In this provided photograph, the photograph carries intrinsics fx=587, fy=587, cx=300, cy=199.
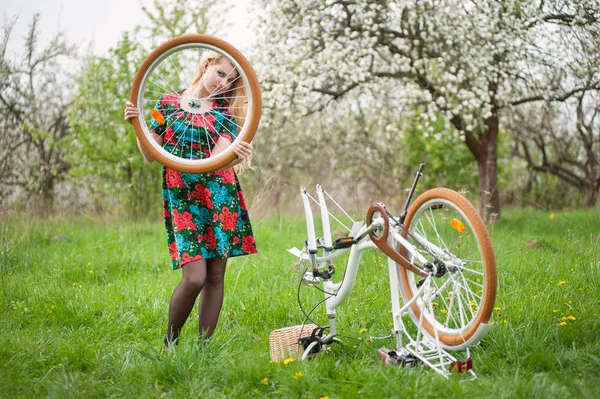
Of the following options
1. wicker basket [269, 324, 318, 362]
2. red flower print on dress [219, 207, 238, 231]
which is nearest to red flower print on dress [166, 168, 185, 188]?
red flower print on dress [219, 207, 238, 231]

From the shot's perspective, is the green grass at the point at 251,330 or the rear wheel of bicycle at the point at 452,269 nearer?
the rear wheel of bicycle at the point at 452,269

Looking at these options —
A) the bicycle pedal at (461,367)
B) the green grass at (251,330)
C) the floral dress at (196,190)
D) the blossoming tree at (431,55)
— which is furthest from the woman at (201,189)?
the blossoming tree at (431,55)

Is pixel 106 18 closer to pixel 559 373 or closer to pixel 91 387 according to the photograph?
pixel 91 387

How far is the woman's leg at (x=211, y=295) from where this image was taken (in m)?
2.94

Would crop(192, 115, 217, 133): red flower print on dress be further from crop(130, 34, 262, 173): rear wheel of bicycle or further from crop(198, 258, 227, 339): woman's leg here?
crop(198, 258, 227, 339): woman's leg

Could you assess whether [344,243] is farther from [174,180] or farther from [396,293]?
[174,180]

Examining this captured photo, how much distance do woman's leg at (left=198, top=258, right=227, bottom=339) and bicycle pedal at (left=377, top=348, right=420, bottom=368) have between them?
88 cm

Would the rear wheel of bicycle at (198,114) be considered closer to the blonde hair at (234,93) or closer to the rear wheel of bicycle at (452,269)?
the blonde hair at (234,93)

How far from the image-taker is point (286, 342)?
290 cm

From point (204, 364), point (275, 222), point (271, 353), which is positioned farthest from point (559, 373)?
point (275, 222)

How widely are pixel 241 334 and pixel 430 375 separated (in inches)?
51.8

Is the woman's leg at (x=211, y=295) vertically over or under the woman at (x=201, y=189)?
under

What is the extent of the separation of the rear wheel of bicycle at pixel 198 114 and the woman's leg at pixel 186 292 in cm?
47

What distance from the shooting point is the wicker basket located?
113 inches
